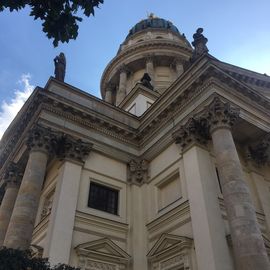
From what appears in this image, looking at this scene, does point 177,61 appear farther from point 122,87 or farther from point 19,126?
point 19,126

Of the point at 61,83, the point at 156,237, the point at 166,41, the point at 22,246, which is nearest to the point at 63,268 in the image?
the point at 22,246

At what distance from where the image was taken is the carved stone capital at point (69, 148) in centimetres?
1653

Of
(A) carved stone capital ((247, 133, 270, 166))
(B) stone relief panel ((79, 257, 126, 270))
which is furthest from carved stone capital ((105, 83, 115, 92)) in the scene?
(B) stone relief panel ((79, 257, 126, 270))

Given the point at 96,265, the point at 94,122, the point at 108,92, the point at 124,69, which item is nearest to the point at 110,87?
the point at 108,92

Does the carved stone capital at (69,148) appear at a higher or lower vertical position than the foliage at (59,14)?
higher

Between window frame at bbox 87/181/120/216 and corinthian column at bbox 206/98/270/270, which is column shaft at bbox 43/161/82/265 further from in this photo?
corinthian column at bbox 206/98/270/270

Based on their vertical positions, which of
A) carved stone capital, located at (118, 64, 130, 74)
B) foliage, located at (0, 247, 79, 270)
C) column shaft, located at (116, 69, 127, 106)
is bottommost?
foliage, located at (0, 247, 79, 270)

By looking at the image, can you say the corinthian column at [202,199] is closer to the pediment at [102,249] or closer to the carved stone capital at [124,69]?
the pediment at [102,249]

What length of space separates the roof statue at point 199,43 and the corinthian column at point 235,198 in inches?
155

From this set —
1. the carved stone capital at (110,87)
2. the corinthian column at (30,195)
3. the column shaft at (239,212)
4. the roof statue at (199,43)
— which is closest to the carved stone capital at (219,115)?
the column shaft at (239,212)

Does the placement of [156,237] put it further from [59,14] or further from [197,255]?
[59,14]

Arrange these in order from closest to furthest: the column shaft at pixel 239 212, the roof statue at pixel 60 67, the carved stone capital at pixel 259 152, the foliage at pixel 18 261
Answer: the foliage at pixel 18 261
the column shaft at pixel 239 212
the carved stone capital at pixel 259 152
the roof statue at pixel 60 67

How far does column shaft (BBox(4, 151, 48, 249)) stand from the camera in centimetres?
1304

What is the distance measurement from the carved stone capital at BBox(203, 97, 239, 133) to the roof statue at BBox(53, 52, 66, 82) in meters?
8.73
